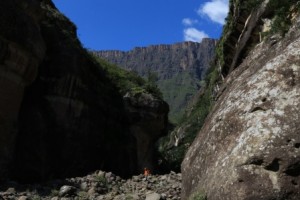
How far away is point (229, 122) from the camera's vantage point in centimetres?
778

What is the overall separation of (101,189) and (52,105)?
27.0 feet

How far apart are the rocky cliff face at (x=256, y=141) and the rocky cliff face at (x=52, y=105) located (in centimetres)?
1191

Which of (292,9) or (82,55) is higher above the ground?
(82,55)

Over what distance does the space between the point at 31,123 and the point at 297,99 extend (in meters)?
15.8

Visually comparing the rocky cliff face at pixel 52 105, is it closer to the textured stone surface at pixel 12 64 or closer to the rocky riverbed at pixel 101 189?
the textured stone surface at pixel 12 64

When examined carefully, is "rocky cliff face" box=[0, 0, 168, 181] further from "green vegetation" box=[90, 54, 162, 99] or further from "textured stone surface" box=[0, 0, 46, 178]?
"green vegetation" box=[90, 54, 162, 99]

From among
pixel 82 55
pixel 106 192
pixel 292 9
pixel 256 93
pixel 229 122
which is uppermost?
pixel 82 55

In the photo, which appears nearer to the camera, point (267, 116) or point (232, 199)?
point (232, 199)

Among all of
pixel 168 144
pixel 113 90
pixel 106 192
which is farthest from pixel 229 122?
pixel 168 144

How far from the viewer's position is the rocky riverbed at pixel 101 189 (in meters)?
13.7

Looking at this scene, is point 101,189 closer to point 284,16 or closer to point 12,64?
point 12,64

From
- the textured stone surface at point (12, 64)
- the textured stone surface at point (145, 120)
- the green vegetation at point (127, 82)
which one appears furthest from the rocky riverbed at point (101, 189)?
the green vegetation at point (127, 82)

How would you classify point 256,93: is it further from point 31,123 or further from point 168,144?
point 168,144

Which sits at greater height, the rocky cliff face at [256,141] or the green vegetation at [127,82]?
the green vegetation at [127,82]
